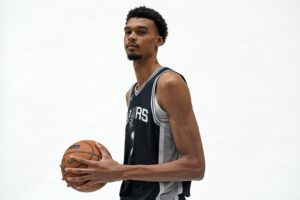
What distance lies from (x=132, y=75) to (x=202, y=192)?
190cm

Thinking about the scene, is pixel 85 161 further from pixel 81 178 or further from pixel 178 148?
pixel 178 148

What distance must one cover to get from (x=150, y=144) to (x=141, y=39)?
23.4 inches

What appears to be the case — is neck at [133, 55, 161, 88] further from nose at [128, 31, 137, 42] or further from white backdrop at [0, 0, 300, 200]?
white backdrop at [0, 0, 300, 200]

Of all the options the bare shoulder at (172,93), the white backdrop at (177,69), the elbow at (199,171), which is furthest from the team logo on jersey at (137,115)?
the white backdrop at (177,69)

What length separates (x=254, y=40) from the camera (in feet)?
21.5

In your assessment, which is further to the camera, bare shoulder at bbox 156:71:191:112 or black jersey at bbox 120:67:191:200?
black jersey at bbox 120:67:191:200

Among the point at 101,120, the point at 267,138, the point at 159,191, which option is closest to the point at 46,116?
the point at 101,120

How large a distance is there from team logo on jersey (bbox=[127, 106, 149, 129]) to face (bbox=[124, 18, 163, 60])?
0.29 meters

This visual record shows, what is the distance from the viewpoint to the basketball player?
255cm

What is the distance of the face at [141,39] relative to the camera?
2.81 m

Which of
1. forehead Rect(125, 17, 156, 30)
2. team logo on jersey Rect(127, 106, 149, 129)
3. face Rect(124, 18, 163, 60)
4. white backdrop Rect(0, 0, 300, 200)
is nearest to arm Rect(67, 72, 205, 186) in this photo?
team logo on jersey Rect(127, 106, 149, 129)

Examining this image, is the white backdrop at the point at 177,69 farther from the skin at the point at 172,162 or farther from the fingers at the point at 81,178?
the fingers at the point at 81,178

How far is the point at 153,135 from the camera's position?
2721mm

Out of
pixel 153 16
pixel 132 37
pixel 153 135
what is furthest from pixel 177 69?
pixel 153 135
